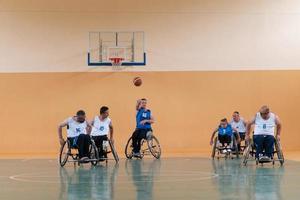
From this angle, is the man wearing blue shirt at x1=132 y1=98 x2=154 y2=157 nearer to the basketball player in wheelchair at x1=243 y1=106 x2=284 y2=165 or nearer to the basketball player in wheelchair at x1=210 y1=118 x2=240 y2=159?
the basketball player in wheelchair at x1=210 y1=118 x2=240 y2=159

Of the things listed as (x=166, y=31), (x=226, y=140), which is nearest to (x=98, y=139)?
(x=226, y=140)

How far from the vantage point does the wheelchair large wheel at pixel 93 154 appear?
414 inches

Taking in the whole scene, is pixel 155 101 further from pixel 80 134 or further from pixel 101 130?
pixel 80 134

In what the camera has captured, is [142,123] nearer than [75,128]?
No

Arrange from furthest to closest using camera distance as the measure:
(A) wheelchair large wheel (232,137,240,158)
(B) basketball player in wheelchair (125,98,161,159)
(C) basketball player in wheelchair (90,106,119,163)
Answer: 1. (A) wheelchair large wheel (232,137,240,158)
2. (B) basketball player in wheelchair (125,98,161,159)
3. (C) basketball player in wheelchair (90,106,119,163)

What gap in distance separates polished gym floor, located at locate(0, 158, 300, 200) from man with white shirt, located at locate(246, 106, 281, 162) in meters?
0.24

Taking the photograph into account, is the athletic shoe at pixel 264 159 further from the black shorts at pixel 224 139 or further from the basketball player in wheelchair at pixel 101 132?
the black shorts at pixel 224 139

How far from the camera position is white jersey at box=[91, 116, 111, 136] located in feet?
36.8

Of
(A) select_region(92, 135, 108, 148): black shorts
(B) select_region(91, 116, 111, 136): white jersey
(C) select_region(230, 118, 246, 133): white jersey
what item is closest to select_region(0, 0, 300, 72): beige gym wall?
(C) select_region(230, 118, 246, 133): white jersey

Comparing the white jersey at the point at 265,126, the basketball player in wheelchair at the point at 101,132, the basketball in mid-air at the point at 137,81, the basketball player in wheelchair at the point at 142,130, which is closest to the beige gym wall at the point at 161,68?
the basketball in mid-air at the point at 137,81

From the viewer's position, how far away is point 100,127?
11.2 metres

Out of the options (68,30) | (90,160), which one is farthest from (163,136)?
(90,160)

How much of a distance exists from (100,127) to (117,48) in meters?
4.90

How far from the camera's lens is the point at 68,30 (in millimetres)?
15891
